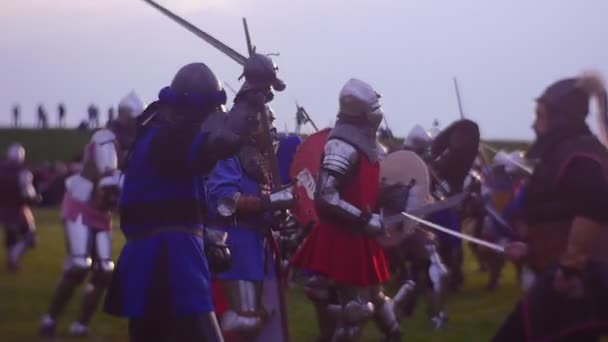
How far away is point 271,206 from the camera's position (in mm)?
6449

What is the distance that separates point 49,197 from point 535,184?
32517mm

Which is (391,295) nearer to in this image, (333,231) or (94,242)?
(94,242)

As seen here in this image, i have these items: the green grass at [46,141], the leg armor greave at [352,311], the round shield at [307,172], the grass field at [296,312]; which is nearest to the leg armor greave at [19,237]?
the grass field at [296,312]

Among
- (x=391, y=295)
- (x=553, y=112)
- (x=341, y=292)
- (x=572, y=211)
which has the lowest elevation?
(x=391, y=295)

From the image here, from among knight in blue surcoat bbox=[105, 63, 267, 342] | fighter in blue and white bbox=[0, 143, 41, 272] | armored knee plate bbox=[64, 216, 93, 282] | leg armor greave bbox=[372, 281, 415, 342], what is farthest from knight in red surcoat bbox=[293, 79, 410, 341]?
fighter in blue and white bbox=[0, 143, 41, 272]

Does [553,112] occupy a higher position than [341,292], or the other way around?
[553,112]

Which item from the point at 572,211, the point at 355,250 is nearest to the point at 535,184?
the point at 572,211

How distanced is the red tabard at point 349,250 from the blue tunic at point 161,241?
2054mm

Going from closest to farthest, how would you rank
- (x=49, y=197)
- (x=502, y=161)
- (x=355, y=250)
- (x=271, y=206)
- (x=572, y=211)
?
(x=572, y=211), (x=271, y=206), (x=355, y=250), (x=502, y=161), (x=49, y=197)

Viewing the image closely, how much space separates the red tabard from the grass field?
8.55 feet

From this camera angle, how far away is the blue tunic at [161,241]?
17.3 ft

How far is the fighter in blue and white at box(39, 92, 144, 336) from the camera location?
927 centimetres

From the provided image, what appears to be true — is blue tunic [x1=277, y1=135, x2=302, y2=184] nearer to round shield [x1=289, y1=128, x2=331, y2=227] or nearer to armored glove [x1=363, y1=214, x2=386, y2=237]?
round shield [x1=289, y1=128, x2=331, y2=227]

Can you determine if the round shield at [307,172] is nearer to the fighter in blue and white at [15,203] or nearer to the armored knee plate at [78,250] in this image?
the armored knee plate at [78,250]
